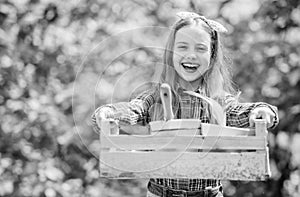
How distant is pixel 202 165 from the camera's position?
5.37 ft

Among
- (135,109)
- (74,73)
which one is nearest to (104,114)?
(135,109)

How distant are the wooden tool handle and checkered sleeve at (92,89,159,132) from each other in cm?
11

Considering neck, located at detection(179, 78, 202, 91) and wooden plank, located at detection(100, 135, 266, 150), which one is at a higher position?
neck, located at detection(179, 78, 202, 91)

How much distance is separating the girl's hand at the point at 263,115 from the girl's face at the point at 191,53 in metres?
0.16

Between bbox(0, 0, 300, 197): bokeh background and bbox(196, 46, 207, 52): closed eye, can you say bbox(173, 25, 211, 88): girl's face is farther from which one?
bbox(0, 0, 300, 197): bokeh background

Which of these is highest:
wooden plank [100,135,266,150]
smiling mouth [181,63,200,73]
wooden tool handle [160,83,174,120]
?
smiling mouth [181,63,200,73]

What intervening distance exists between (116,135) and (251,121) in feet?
1.04

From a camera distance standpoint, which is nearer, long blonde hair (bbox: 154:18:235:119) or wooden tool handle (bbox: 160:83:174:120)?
wooden tool handle (bbox: 160:83:174:120)

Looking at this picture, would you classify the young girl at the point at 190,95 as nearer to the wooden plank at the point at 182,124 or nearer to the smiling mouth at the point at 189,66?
the smiling mouth at the point at 189,66

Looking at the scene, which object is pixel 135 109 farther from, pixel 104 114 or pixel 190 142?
pixel 190 142

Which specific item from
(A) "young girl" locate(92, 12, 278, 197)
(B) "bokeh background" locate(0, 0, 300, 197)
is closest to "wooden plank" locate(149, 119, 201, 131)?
(A) "young girl" locate(92, 12, 278, 197)

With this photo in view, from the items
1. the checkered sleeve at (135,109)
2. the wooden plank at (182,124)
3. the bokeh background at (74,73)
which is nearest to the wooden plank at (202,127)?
the wooden plank at (182,124)

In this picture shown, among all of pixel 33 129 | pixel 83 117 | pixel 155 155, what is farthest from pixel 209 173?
pixel 33 129

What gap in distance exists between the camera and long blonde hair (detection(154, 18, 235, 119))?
182 centimetres
